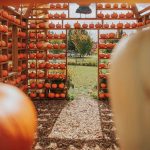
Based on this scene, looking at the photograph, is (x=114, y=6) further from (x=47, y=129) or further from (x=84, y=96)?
(x=47, y=129)

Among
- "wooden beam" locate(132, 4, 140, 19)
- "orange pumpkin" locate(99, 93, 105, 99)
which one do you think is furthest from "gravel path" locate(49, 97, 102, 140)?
"wooden beam" locate(132, 4, 140, 19)

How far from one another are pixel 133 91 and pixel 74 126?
6.36m

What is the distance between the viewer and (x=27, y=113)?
1538 millimetres

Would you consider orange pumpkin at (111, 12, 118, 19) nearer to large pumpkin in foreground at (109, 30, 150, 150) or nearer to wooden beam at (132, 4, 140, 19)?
wooden beam at (132, 4, 140, 19)

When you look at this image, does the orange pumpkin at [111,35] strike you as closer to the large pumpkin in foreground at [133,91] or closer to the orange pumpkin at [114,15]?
the orange pumpkin at [114,15]

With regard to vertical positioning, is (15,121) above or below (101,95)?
above

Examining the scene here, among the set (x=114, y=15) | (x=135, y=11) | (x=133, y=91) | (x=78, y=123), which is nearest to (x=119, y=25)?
(x=114, y=15)

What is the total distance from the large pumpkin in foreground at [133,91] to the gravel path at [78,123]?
5.25 meters

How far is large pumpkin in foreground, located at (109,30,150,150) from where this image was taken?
3.33ft

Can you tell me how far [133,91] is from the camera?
39.9 inches

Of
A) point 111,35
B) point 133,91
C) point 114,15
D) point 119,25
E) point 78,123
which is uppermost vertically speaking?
point 114,15

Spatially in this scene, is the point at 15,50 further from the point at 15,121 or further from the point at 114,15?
the point at 15,121

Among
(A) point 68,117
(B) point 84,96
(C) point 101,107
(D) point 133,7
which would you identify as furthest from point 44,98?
(D) point 133,7

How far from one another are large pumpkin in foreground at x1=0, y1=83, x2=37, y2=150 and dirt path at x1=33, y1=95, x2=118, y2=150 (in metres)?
4.09
